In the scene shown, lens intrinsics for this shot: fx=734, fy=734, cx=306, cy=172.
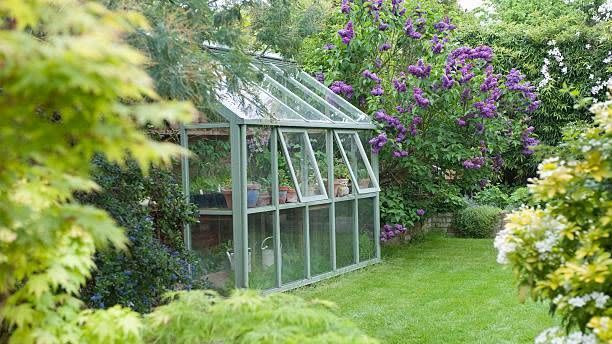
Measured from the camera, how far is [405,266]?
32.3ft

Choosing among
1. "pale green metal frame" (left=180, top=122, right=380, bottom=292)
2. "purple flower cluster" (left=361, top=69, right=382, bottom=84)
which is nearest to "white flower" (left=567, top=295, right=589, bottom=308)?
"pale green metal frame" (left=180, top=122, right=380, bottom=292)

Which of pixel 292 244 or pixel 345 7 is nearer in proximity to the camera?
pixel 292 244

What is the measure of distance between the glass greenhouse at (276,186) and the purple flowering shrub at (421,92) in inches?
39.1

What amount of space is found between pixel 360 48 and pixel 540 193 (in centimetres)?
775

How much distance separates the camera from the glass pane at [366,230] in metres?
9.90

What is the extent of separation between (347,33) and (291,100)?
2.51 metres

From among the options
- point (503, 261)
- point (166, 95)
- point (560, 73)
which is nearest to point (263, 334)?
point (503, 261)

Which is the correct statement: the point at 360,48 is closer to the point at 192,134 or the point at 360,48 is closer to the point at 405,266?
the point at 405,266

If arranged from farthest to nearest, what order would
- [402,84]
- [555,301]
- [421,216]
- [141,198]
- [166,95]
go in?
[421,216] → [402,84] → [141,198] → [166,95] → [555,301]

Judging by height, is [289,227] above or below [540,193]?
below

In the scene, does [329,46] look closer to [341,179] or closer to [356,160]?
[356,160]

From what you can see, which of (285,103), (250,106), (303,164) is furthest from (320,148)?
(250,106)

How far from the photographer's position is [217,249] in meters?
7.66

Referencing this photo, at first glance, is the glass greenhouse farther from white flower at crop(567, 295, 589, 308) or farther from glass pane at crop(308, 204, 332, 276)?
white flower at crop(567, 295, 589, 308)
